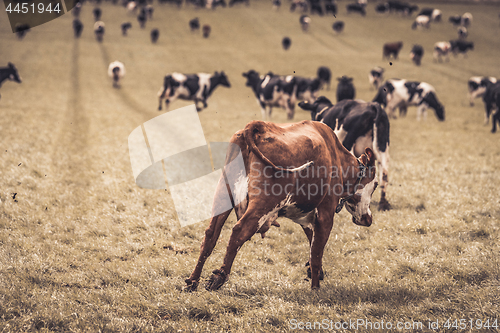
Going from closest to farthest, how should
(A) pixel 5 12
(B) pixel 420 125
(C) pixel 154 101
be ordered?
(B) pixel 420 125 < (C) pixel 154 101 < (A) pixel 5 12

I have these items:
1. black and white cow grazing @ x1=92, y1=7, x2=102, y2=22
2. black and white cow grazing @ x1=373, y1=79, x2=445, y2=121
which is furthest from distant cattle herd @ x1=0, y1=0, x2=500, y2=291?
black and white cow grazing @ x1=92, y1=7, x2=102, y2=22

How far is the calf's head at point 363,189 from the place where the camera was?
16.5 ft

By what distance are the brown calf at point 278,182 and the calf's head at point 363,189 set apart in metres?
0.16

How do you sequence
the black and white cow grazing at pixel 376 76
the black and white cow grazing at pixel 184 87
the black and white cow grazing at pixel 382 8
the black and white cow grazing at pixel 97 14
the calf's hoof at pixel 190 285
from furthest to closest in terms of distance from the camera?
the black and white cow grazing at pixel 382 8
the black and white cow grazing at pixel 97 14
the black and white cow grazing at pixel 376 76
the black and white cow grazing at pixel 184 87
the calf's hoof at pixel 190 285

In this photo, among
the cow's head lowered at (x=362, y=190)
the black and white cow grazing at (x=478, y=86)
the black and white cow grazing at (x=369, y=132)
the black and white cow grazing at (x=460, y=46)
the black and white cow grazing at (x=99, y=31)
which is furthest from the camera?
the black and white cow grazing at (x=99, y=31)

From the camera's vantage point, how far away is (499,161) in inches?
455

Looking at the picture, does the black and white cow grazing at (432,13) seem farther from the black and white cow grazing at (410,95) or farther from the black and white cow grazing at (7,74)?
the black and white cow grazing at (7,74)

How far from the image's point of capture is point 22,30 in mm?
41188

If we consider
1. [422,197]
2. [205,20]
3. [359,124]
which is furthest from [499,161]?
[205,20]

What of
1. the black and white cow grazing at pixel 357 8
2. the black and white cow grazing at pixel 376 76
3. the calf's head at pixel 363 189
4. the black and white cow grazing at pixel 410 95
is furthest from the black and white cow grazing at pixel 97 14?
the calf's head at pixel 363 189

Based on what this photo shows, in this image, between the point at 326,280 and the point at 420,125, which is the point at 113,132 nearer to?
the point at 326,280

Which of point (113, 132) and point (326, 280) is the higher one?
point (326, 280)

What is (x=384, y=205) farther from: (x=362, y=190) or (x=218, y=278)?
(x=218, y=278)

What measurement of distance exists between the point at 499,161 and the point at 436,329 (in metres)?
9.79
